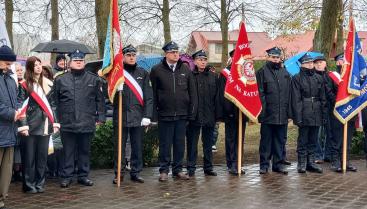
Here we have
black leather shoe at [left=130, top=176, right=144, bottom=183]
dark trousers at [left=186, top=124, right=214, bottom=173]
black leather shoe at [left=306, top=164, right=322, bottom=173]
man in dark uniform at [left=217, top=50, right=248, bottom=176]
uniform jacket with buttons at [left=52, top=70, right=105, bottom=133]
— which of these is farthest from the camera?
black leather shoe at [left=306, top=164, right=322, bottom=173]

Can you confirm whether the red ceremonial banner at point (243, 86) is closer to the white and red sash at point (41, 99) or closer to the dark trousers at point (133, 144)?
the dark trousers at point (133, 144)

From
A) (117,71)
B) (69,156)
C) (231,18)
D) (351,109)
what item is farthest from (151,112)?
(231,18)

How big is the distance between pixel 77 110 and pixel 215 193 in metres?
2.35

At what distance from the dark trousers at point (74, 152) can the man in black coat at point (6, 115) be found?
1.41 metres

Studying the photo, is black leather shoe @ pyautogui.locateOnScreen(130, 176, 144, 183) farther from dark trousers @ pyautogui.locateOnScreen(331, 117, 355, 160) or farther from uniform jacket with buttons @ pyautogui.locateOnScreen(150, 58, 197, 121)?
dark trousers @ pyautogui.locateOnScreen(331, 117, 355, 160)

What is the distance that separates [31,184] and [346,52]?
5.72 metres

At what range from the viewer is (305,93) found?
8.87 metres

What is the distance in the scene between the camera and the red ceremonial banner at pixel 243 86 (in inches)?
343

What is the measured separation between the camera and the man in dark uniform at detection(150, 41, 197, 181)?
830cm

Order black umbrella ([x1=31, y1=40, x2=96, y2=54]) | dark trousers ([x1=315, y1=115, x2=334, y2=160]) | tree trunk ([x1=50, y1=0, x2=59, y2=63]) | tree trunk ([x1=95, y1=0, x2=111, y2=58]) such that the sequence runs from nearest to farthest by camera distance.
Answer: dark trousers ([x1=315, y1=115, x2=334, y2=160]) < tree trunk ([x1=95, y1=0, x2=111, y2=58]) < black umbrella ([x1=31, y1=40, x2=96, y2=54]) < tree trunk ([x1=50, y1=0, x2=59, y2=63])

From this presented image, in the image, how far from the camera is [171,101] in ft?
27.2

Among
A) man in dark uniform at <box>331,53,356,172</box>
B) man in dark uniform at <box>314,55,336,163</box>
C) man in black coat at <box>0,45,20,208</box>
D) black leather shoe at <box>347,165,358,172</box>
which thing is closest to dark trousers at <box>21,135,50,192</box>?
man in black coat at <box>0,45,20,208</box>

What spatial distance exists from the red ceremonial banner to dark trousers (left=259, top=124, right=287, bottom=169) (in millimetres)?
474

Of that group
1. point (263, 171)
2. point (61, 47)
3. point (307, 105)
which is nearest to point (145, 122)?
point (263, 171)
